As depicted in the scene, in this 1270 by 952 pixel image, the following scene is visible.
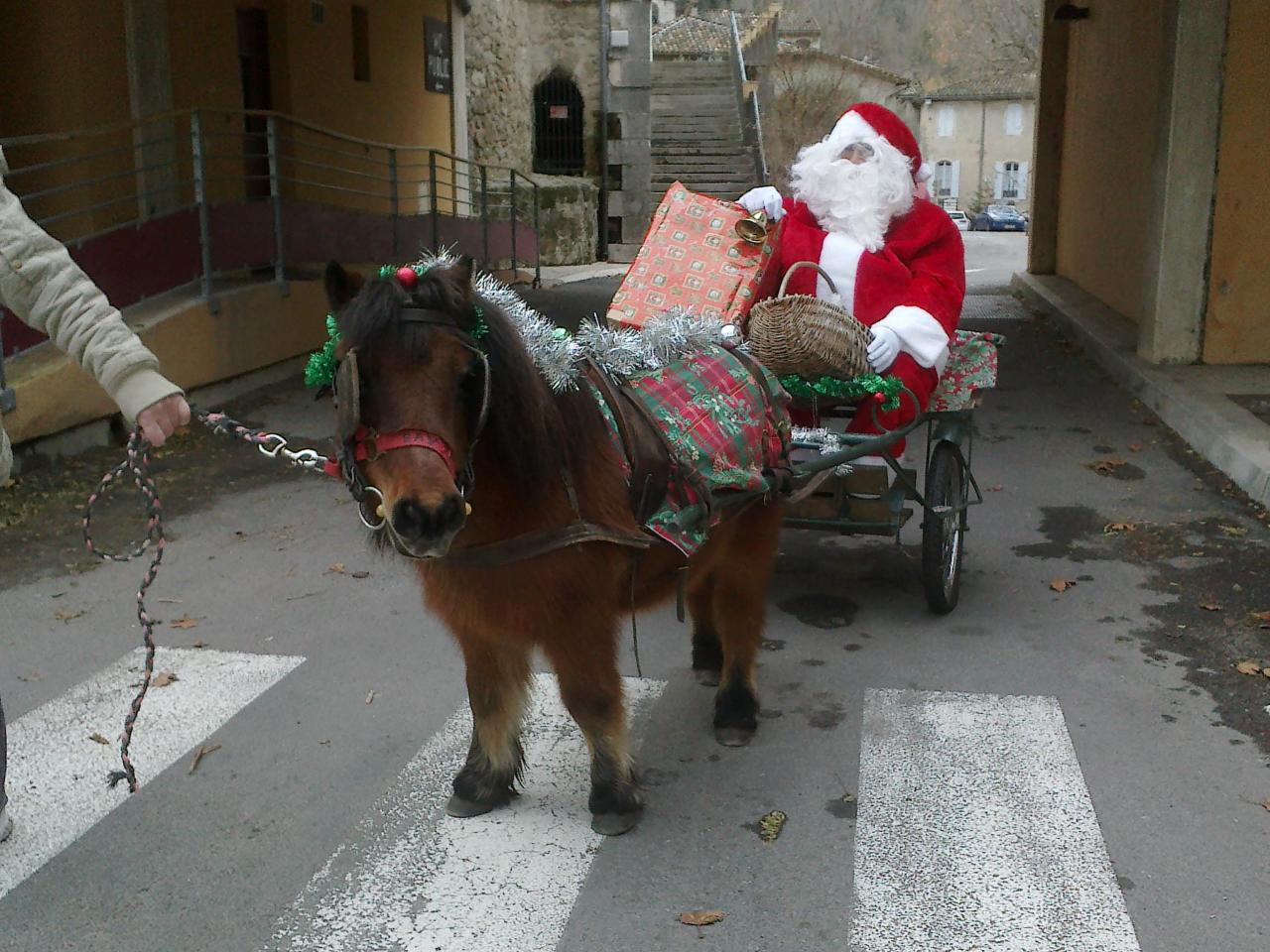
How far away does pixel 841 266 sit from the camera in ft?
17.7

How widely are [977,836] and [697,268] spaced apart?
2563 millimetres

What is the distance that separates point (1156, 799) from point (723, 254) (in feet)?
8.74

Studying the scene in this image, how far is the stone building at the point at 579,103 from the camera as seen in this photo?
82.0 feet

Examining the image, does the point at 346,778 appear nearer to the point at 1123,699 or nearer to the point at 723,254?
the point at 723,254

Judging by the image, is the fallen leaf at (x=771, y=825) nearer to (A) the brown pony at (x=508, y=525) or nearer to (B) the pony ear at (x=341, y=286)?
(A) the brown pony at (x=508, y=525)

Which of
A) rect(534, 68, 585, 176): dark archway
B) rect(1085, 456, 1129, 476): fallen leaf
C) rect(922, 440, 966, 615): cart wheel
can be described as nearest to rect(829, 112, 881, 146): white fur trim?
rect(922, 440, 966, 615): cart wheel

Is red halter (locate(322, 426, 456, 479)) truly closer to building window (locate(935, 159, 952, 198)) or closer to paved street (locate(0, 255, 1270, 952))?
paved street (locate(0, 255, 1270, 952))

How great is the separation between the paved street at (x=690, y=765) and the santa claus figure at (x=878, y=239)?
1.31 metres

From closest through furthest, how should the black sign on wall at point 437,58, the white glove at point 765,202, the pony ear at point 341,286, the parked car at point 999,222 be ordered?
the pony ear at point 341,286 → the white glove at point 765,202 → the black sign on wall at point 437,58 → the parked car at point 999,222

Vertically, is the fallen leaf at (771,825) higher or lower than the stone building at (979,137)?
lower

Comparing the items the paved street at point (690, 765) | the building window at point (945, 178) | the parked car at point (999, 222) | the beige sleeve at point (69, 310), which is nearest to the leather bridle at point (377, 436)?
the beige sleeve at point (69, 310)

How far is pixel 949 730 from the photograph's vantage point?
181 inches

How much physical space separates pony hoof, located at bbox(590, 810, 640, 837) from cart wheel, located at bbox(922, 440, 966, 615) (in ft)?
7.36

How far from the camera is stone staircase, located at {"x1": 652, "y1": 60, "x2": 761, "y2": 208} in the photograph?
27234 mm
